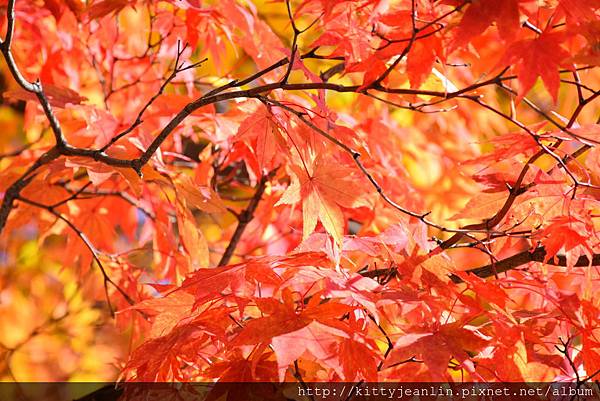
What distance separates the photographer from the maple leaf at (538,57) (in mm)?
762

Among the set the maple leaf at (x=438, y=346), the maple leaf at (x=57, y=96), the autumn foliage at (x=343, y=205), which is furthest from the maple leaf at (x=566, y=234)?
the maple leaf at (x=57, y=96)

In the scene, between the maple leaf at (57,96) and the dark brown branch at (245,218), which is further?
the dark brown branch at (245,218)

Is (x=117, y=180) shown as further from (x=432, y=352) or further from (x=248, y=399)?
(x=432, y=352)

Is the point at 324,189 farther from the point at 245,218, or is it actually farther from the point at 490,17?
the point at 245,218

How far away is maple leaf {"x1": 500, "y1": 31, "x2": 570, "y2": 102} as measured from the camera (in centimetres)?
76

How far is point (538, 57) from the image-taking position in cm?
76

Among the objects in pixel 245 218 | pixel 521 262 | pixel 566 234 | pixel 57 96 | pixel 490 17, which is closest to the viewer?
pixel 490 17

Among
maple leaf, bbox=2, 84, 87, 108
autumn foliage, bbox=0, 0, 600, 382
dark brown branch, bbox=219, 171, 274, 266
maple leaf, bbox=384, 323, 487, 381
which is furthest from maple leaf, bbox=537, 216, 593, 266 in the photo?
maple leaf, bbox=2, 84, 87, 108

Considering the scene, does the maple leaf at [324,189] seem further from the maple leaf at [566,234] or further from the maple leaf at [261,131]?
the maple leaf at [566,234]

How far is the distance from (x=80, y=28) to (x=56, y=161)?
0.57m

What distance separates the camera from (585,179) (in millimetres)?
992

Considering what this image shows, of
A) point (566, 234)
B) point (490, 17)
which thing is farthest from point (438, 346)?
point (490, 17)

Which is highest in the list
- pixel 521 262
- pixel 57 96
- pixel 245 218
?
pixel 57 96

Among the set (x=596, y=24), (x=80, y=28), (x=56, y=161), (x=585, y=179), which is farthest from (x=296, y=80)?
(x=596, y=24)
